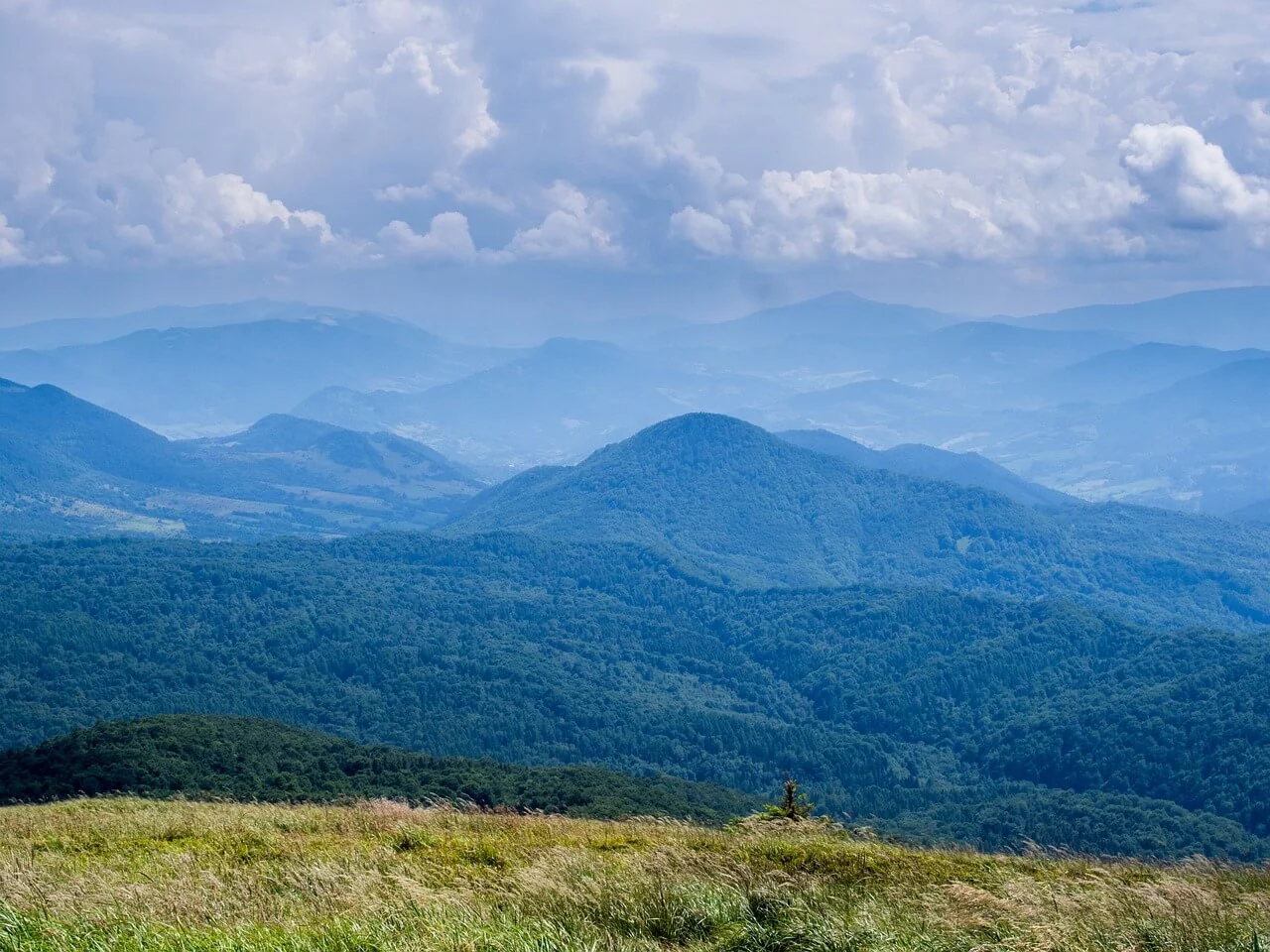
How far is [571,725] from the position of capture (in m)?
124

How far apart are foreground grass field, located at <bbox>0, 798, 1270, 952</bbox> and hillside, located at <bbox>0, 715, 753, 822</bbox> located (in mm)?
23125

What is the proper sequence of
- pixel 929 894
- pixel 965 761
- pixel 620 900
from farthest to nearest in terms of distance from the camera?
pixel 965 761, pixel 929 894, pixel 620 900

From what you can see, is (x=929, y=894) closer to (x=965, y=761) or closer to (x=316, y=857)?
(x=316, y=857)

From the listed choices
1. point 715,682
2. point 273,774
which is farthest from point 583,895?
point 715,682

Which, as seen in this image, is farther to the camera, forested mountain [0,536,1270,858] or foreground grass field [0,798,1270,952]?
forested mountain [0,536,1270,858]

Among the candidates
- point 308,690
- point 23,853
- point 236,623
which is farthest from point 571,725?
point 23,853

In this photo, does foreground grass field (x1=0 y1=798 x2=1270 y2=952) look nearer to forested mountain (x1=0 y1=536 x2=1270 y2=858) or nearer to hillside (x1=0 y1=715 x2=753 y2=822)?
hillside (x1=0 y1=715 x2=753 y2=822)

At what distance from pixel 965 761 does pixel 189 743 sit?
309ft

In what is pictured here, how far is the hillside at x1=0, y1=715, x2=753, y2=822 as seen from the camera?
143 feet

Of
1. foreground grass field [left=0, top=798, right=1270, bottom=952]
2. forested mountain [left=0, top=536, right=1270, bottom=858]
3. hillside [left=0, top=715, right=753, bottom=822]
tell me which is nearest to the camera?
foreground grass field [left=0, top=798, right=1270, bottom=952]

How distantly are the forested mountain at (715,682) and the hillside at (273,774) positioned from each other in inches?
1598

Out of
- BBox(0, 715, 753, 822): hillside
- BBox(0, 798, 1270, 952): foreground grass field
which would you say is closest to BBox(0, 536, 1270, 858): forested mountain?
BBox(0, 715, 753, 822): hillside

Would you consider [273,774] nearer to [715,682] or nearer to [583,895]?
[583,895]

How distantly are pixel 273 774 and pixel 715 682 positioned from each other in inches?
4332
